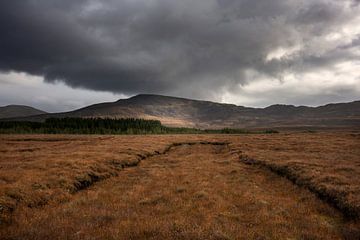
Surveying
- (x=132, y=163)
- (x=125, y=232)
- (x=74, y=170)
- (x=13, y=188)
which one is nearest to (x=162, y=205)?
(x=125, y=232)

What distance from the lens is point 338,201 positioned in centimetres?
1596

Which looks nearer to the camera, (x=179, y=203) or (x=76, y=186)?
(x=179, y=203)

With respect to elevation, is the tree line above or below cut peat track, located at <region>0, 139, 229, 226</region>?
above

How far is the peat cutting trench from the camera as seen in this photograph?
1123 centimetres

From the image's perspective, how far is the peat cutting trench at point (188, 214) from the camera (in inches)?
442

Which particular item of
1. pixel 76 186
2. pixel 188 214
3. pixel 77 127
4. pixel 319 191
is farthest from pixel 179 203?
pixel 77 127

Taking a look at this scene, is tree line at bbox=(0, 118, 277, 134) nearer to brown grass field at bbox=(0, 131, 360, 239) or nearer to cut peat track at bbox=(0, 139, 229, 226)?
cut peat track at bbox=(0, 139, 229, 226)

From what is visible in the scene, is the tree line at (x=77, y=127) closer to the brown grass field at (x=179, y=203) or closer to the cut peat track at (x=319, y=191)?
the brown grass field at (x=179, y=203)

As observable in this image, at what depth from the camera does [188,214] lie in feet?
46.0

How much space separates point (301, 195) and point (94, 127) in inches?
5702

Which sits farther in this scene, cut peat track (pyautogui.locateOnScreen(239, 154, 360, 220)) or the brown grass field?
cut peat track (pyautogui.locateOnScreen(239, 154, 360, 220))

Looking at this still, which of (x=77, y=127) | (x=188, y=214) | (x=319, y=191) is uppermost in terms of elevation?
(x=77, y=127)

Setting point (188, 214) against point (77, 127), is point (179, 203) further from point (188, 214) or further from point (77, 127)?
point (77, 127)

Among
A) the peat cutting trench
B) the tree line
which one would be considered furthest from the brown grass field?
the tree line
